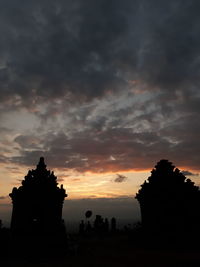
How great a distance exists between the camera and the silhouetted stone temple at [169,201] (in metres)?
27.1

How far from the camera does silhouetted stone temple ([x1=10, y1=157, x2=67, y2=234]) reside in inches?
888

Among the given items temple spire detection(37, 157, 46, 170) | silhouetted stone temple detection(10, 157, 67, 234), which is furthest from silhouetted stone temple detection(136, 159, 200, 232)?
temple spire detection(37, 157, 46, 170)

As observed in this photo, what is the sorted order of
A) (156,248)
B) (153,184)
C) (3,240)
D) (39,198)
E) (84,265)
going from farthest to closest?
(153,184)
(156,248)
(39,198)
(3,240)
(84,265)

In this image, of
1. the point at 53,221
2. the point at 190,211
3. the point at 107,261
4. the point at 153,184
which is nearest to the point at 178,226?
the point at 190,211

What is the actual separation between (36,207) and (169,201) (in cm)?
1509

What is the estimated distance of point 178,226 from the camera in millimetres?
26797

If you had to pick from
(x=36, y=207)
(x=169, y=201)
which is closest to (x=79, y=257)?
(x=36, y=207)

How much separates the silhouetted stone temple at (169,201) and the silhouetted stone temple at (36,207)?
1113 centimetres

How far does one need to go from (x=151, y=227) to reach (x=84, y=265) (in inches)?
513

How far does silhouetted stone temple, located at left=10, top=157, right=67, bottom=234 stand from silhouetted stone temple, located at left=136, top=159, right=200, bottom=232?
1113cm

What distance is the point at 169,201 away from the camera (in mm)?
27719

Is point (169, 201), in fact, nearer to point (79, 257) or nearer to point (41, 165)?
point (79, 257)

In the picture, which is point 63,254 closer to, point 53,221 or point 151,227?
point 53,221

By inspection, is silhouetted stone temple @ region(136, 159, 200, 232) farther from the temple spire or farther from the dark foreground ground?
the temple spire
